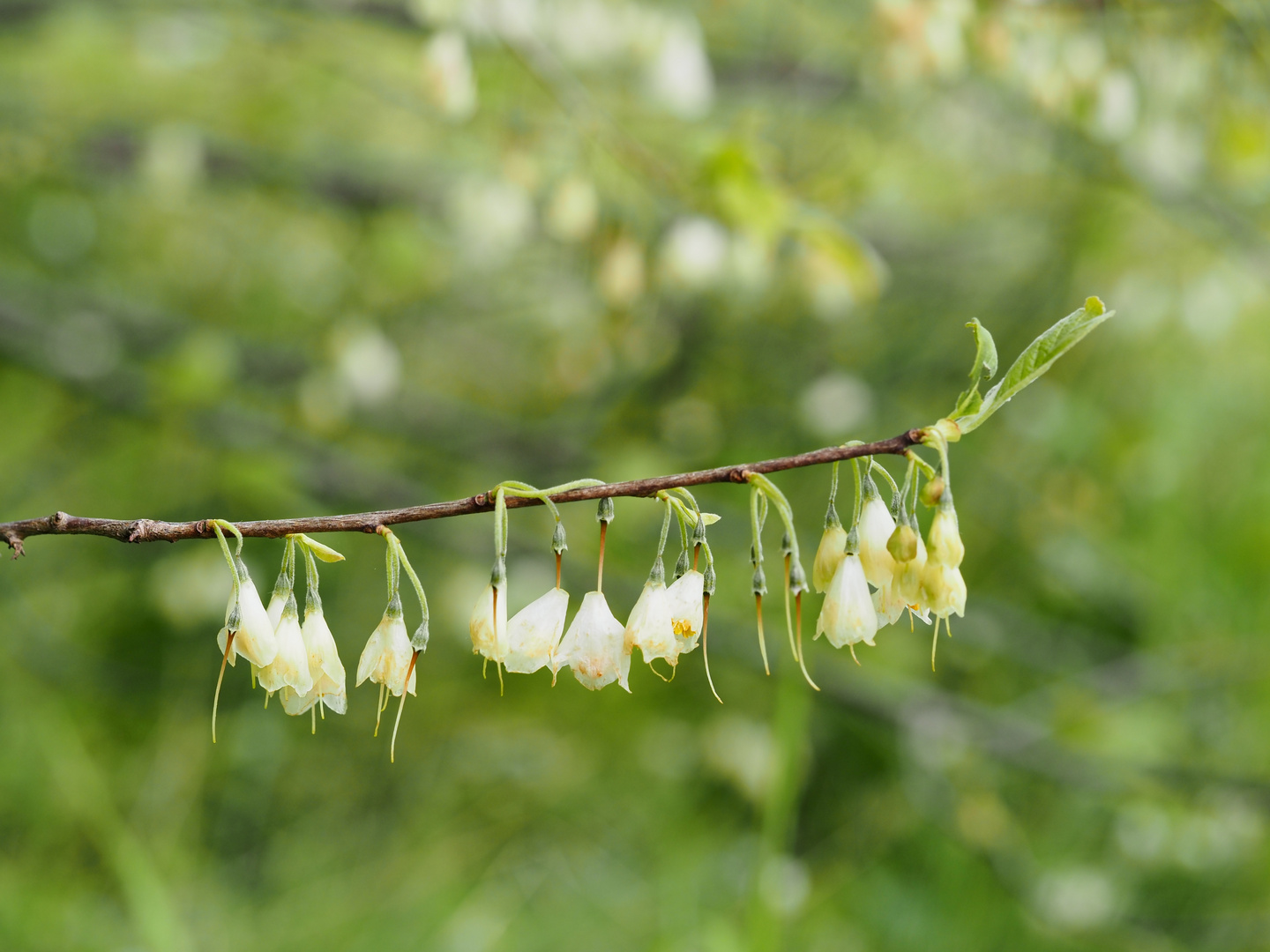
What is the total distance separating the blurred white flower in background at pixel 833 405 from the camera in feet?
12.1

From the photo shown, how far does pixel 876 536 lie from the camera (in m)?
0.97

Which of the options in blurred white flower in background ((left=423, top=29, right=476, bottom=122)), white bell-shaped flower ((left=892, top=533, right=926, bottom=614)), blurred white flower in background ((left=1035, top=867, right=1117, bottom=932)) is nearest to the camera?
white bell-shaped flower ((left=892, top=533, right=926, bottom=614))

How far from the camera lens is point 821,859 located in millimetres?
2953

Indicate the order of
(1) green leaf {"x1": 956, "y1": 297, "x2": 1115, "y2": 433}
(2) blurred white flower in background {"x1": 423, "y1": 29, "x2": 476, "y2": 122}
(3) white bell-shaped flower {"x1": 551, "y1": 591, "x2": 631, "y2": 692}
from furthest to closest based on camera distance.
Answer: (2) blurred white flower in background {"x1": 423, "y1": 29, "x2": 476, "y2": 122} → (3) white bell-shaped flower {"x1": 551, "y1": 591, "x2": 631, "y2": 692} → (1) green leaf {"x1": 956, "y1": 297, "x2": 1115, "y2": 433}

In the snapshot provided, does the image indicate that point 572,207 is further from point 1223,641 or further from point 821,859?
point 1223,641

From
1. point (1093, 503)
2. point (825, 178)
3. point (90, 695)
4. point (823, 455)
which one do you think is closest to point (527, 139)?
point (825, 178)

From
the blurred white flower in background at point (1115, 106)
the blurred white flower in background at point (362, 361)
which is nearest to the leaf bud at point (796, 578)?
the blurred white flower in background at point (1115, 106)

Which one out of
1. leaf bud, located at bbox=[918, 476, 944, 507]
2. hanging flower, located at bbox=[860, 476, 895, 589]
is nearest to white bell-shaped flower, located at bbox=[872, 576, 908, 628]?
hanging flower, located at bbox=[860, 476, 895, 589]

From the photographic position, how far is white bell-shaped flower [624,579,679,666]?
3.17 ft

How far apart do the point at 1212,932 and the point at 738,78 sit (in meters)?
3.09

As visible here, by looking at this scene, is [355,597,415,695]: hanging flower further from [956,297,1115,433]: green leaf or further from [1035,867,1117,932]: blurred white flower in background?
[1035,867,1117,932]: blurred white flower in background

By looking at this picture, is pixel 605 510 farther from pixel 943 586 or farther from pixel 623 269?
pixel 623 269

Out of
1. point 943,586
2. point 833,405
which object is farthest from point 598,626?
point 833,405

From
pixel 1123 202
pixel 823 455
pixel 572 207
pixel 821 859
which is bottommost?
pixel 821 859
